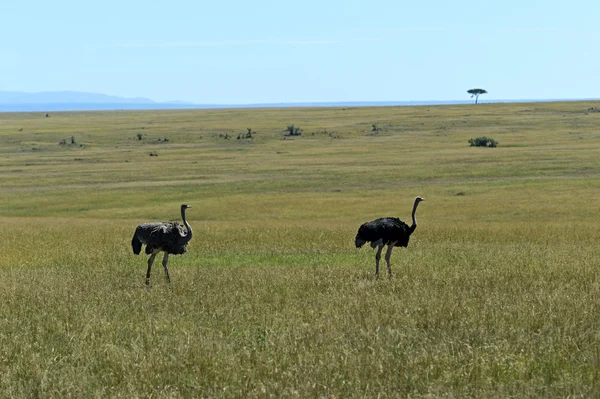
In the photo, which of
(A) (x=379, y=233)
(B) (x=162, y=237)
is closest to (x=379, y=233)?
(A) (x=379, y=233)

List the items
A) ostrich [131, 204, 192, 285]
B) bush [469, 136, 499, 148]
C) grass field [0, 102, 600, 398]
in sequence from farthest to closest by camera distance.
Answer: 1. bush [469, 136, 499, 148]
2. ostrich [131, 204, 192, 285]
3. grass field [0, 102, 600, 398]

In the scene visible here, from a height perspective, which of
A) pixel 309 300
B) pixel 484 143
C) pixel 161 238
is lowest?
pixel 484 143

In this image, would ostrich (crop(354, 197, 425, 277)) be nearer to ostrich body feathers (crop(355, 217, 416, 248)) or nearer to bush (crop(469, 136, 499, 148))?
ostrich body feathers (crop(355, 217, 416, 248))

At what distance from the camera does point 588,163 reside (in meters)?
51.9

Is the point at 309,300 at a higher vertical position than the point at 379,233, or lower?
lower

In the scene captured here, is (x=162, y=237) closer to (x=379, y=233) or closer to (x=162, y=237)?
(x=162, y=237)

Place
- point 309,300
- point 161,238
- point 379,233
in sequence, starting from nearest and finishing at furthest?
point 309,300 → point 161,238 → point 379,233

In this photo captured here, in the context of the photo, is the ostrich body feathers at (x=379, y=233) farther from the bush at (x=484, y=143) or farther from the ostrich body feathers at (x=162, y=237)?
the bush at (x=484, y=143)

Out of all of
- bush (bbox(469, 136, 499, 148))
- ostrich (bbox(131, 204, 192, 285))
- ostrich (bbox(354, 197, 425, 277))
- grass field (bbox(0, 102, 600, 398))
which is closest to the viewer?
grass field (bbox(0, 102, 600, 398))

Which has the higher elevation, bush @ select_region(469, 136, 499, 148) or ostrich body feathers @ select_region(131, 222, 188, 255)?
ostrich body feathers @ select_region(131, 222, 188, 255)

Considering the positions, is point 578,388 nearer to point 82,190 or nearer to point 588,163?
point 82,190

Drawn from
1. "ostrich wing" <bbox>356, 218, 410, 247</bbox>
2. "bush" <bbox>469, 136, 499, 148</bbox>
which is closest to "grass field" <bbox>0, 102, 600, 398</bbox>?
"ostrich wing" <bbox>356, 218, 410, 247</bbox>

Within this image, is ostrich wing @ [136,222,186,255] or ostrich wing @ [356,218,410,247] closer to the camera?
ostrich wing @ [136,222,186,255]

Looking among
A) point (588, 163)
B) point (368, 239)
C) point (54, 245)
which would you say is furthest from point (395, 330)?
point (588, 163)
